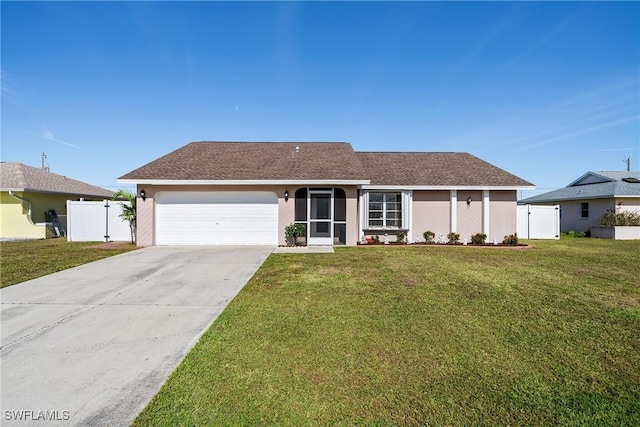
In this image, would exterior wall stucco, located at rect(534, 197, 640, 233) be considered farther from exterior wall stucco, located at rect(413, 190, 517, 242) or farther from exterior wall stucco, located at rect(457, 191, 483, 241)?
exterior wall stucco, located at rect(457, 191, 483, 241)

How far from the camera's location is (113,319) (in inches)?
177

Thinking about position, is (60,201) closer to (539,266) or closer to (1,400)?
(1,400)

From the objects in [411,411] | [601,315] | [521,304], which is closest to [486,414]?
[411,411]

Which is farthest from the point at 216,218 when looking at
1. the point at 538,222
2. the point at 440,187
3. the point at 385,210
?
the point at 538,222

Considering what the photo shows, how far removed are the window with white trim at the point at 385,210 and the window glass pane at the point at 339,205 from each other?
1568 mm

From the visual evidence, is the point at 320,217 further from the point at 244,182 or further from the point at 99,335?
the point at 99,335

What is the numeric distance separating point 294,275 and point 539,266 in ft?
25.2

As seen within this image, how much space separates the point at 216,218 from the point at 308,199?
4.35 m

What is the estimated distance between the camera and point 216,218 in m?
12.4

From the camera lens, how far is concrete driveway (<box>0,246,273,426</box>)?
2590mm

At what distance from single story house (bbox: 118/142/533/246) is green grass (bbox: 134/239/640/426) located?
20.7ft

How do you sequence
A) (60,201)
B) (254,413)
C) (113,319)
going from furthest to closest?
(60,201) < (113,319) < (254,413)

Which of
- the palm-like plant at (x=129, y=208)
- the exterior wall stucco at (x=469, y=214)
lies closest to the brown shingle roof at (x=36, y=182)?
the palm-like plant at (x=129, y=208)

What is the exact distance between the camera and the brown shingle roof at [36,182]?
1567 cm
